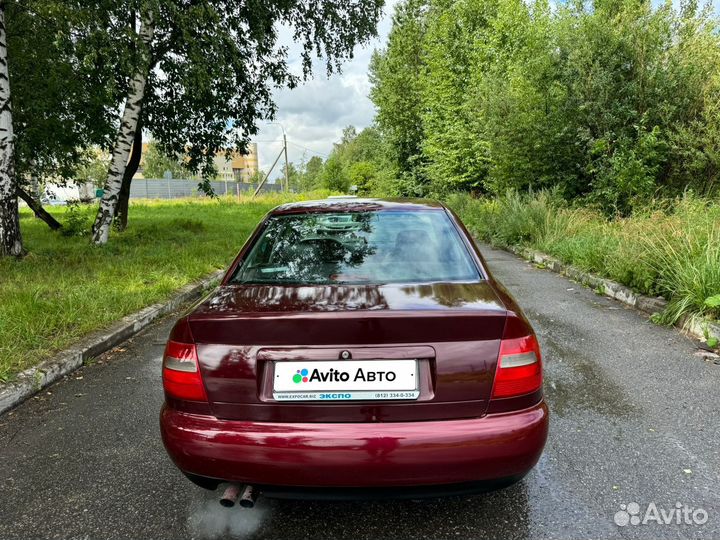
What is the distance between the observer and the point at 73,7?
6434 millimetres

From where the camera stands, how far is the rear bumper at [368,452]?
167 centimetres

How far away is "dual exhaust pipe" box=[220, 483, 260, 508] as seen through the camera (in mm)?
1751

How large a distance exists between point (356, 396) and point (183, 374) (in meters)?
0.70

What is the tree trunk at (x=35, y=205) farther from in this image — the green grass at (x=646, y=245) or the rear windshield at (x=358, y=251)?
the green grass at (x=646, y=245)

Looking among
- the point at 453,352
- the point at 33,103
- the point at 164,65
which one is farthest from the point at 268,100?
Result: the point at 453,352

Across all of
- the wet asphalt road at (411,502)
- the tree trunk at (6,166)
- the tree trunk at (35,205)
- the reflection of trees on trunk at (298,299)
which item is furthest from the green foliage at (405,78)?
the reflection of trees on trunk at (298,299)

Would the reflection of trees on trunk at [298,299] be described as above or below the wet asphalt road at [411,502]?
above

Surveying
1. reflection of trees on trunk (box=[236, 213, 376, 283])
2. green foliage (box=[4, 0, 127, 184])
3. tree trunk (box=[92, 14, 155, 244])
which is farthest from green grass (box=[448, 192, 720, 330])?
tree trunk (box=[92, 14, 155, 244])

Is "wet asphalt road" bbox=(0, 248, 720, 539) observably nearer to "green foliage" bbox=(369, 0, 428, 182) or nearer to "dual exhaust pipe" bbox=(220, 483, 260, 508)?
"dual exhaust pipe" bbox=(220, 483, 260, 508)

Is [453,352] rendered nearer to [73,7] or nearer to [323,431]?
[323,431]

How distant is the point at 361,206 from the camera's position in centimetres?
290

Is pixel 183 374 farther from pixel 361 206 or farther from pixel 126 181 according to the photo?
pixel 126 181

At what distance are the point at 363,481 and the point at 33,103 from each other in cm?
964

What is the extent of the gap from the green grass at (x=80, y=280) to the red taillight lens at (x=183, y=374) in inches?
91.3
